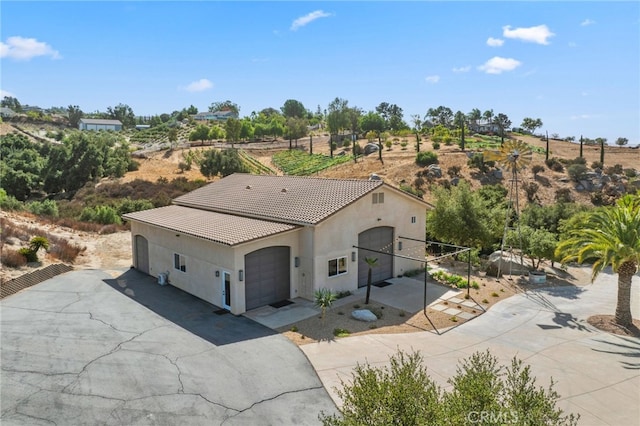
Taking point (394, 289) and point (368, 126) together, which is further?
point (368, 126)

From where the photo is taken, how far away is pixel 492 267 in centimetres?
2623

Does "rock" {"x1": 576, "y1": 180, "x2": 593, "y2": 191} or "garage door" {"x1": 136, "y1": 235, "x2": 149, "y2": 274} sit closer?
"garage door" {"x1": 136, "y1": 235, "x2": 149, "y2": 274}

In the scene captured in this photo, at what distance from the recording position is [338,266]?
71.3 feet

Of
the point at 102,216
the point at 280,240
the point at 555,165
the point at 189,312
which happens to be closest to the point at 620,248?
the point at 280,240

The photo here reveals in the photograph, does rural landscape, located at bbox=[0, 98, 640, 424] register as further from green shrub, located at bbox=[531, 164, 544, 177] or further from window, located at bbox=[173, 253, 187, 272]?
window, located at bbox=[173, 253, 187, 272]

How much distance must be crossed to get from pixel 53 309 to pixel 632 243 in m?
24.1

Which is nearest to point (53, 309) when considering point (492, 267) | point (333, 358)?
point (333, 358)

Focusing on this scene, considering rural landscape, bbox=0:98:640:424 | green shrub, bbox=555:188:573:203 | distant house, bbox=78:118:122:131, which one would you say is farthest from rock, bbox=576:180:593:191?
distant house, bbox=78:118:122:131

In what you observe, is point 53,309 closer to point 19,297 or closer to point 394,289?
point 19,297

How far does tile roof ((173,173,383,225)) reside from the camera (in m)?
21.7

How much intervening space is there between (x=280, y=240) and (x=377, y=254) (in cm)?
625

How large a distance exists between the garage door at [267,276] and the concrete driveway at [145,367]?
61.3 inches

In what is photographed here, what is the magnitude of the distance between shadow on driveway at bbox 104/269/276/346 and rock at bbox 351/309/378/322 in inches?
145

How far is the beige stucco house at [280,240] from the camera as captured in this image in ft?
64.2
